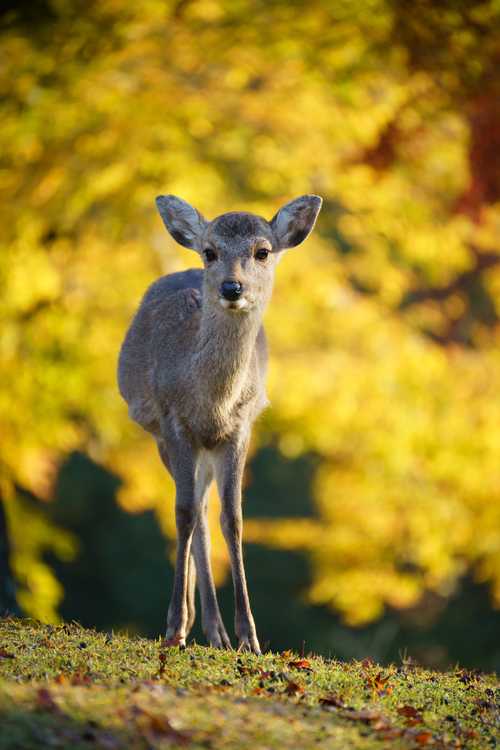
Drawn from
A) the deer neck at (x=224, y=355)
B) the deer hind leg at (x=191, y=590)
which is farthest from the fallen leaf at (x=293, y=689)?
the deer neck at (x=224, y=355)

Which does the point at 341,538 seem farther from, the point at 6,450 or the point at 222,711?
the point at 222,711

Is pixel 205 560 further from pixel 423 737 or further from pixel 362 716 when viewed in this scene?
pixel 423 737

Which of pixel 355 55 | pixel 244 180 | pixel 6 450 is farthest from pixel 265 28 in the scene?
pixel 6 450

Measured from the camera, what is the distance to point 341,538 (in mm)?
8742

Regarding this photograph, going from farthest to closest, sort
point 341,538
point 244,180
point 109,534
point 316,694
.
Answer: point 109,534 → point 341,538 → point 244,180 → point 316,694

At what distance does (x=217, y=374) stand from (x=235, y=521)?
2.62 ft

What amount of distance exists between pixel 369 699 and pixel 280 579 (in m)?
14.3

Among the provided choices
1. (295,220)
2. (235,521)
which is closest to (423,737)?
(235,521)

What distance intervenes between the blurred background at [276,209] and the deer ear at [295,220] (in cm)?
236

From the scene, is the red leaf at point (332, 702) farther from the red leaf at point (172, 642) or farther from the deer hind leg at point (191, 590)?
the deer hind leg at point (191, 590)

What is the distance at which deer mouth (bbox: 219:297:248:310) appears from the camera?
3.69m

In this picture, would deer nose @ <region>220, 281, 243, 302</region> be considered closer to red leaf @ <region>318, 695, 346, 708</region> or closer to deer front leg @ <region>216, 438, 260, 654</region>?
deer front leg @ <region>216, 438, 260, 654</region>

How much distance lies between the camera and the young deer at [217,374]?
12.7ft

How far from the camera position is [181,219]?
424 cm
